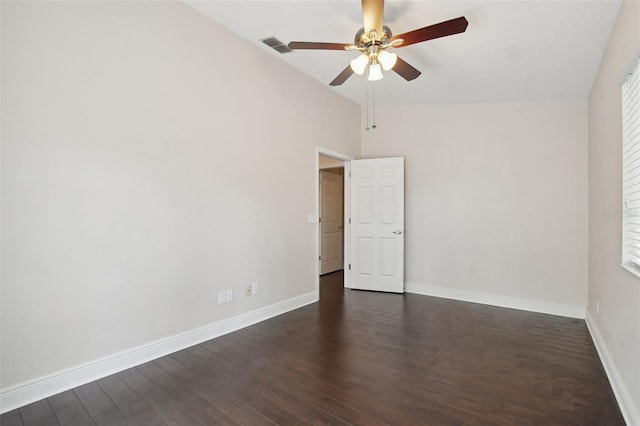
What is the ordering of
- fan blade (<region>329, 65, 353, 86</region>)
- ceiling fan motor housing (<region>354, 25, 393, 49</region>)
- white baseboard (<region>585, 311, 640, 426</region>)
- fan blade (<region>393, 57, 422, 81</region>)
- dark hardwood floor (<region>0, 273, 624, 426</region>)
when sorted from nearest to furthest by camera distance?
white baseboard (<region>585, 311, 640, 426</region>), dark hardwood floor (<region>0, 273, 624, 426</region>), ceiling fan motor housing (<region>354, 25, 393, 49</region>), fan blade (<region>393, 57, 422, 81</region>), fan blade (<region>329, 65, 353, 86</region>)

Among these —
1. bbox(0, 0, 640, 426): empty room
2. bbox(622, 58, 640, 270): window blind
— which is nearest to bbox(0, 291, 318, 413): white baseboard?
bbox(0, 0, 640, 426): empty room

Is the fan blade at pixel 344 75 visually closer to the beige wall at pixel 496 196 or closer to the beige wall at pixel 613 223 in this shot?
the beige wall at pixel 613 223

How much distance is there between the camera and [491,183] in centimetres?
440

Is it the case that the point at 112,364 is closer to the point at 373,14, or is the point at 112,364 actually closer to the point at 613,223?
the point at 373,14

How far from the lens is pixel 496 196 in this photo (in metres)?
4.37

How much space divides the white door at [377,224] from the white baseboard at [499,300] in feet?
1.15

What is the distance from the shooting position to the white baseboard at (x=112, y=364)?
2047 millimetres

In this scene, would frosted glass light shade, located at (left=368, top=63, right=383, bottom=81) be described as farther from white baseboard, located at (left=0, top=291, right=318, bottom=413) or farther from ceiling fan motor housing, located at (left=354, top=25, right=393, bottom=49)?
white baseboard, located at (left=0, top=291, right=318, bottom=413)

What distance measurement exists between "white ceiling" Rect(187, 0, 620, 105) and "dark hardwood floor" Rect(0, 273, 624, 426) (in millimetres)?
2687

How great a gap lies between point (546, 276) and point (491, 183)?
4.41 ft

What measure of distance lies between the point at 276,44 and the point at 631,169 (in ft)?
10.4

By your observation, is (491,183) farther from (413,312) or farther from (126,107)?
(126,107)

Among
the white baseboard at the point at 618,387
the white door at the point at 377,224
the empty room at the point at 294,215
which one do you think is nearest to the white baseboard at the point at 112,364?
the empty room at the point at 294,215

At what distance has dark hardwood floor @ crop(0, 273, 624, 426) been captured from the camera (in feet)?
6.45
